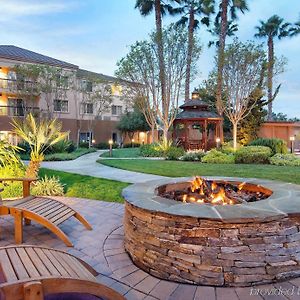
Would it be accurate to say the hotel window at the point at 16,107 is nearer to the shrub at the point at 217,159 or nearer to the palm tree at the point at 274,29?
the shrub at the point at 217,159

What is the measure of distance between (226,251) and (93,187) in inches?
219

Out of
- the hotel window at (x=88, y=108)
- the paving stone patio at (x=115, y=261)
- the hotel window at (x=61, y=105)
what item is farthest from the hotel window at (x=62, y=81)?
the paving stone patio at (x=115, y=261)

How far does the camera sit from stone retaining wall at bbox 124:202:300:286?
9.21 feet

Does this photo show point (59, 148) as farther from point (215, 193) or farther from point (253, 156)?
point (215, 193)

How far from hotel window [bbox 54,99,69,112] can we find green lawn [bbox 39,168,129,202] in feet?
64.2

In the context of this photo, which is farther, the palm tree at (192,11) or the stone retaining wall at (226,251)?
the palm tree at (192,11)

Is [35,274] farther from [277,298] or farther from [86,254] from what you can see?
[277,298]

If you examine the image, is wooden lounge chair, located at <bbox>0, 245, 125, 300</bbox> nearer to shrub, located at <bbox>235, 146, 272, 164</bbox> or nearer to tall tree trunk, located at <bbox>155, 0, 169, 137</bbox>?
shrub, located at <bbox>235, 146, 272, 164</bbox>

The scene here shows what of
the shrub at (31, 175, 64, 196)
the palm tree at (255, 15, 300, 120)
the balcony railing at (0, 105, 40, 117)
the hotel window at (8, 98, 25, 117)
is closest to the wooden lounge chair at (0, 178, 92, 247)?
the shrub at (31, 175, 64, 196)

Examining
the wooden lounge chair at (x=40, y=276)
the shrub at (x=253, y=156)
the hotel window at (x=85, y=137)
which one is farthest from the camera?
the hotel window at (x=85, y=137)

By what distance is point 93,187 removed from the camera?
789 cm

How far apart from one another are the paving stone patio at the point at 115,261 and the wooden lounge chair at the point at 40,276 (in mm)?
649

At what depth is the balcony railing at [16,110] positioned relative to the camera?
25281mm

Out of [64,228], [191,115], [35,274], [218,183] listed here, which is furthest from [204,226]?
[191,115]
